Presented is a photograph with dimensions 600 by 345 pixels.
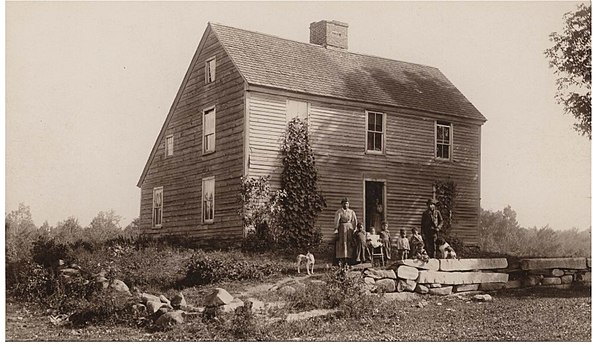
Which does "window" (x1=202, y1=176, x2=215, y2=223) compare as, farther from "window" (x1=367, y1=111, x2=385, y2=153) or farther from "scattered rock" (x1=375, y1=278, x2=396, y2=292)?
"scattered rock" (x1=375, y1=278, x2=396, y2=292)

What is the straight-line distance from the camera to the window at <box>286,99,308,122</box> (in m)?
20.8

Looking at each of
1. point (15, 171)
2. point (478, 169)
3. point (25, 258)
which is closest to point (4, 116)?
point (15, 171)

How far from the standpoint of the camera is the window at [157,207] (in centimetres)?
2450

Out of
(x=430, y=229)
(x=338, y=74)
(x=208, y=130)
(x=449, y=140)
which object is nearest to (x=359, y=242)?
(x=430, y=229)

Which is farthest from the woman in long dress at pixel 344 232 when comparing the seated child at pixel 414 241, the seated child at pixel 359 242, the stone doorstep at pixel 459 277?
the stone doorstep at pixel 459 277

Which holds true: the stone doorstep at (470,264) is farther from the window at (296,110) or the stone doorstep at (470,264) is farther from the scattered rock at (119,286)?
the window at (296,110)

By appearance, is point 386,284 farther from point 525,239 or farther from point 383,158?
point 383,158

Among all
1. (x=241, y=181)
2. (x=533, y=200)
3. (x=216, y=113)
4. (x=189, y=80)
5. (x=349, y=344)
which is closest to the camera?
(x=349, y=344)

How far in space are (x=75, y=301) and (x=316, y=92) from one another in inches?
401

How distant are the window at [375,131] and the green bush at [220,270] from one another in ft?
22.1

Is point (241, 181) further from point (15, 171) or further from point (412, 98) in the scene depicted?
point (15, 171)

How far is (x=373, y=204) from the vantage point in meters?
22.4

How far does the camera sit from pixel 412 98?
77.1ft

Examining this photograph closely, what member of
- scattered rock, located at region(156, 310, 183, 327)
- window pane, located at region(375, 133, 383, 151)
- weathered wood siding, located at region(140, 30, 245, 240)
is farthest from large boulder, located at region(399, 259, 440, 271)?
window pane, located at region(375, 133, 383, 151)
